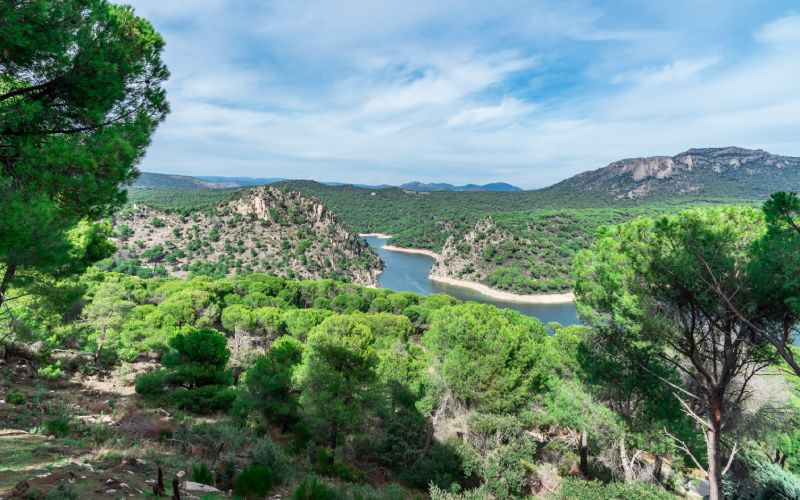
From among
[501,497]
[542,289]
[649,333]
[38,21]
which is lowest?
[542,289]

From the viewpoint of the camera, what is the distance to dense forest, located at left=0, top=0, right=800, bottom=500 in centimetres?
491

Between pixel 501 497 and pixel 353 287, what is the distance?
1716 inches

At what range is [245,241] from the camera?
73.3 meters

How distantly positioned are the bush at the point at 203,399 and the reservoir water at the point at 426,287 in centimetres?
4879

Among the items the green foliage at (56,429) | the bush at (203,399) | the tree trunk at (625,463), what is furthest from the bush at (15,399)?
the tree trunk at (625,463)

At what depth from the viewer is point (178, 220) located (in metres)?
74.4

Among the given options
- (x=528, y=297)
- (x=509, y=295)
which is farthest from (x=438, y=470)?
(x=509, y=295)

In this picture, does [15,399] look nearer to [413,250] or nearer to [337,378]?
[337,378]

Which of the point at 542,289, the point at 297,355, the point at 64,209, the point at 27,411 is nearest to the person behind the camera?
the point at 64,209

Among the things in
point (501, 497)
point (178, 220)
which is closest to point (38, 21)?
point (501, 497)

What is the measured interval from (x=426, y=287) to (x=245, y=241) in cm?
4106

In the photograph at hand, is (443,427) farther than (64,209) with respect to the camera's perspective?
Yes

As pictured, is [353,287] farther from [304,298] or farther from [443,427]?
[443,427]

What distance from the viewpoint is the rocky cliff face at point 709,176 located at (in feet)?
532
